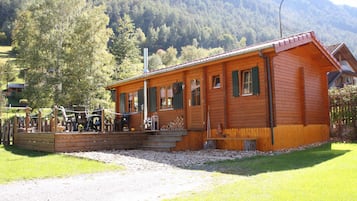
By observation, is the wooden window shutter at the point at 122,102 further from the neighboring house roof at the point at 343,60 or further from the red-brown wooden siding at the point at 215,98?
the neighboring house roof at the point at 343,60

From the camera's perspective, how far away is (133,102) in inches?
746

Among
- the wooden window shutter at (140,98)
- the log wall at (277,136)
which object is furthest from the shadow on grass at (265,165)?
the wooden window shutter at (140,98)

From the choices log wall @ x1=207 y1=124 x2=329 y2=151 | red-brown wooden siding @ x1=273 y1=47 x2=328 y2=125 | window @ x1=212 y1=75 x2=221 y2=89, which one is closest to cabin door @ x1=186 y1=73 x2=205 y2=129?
window @ x1=212 y1=75 x2=221 y2=89

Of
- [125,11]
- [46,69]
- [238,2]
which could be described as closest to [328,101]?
[46,69]

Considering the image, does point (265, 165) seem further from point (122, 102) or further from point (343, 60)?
point (343, 60)

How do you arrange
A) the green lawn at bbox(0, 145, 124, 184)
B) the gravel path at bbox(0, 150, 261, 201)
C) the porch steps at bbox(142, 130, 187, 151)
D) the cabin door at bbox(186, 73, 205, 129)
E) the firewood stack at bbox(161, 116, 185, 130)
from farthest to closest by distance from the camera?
the firewood stack at bbox(161, 116, 185, 130) → the cabin door at bbox(186, 73, 205, 129) → the porch steps at bbox(142, 130, 187, 151) → the green lawn at bbox(0, 145, 124, 184) → the gravel path at bbox(0, 150, 261, 201)

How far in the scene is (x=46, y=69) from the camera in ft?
81.5

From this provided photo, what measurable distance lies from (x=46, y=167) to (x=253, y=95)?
713 centimetres

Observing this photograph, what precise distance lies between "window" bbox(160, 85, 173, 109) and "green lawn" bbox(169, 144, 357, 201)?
6963 millimetres

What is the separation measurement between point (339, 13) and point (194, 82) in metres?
141

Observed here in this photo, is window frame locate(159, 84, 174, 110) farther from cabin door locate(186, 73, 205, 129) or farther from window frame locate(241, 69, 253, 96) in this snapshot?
window frame locate(241, 69, 253, 96)

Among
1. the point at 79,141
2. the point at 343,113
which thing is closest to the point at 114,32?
the point at 79,141

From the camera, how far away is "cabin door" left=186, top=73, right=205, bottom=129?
1457 centimetres

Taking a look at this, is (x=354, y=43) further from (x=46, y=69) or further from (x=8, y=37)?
(x=46, y=69)
